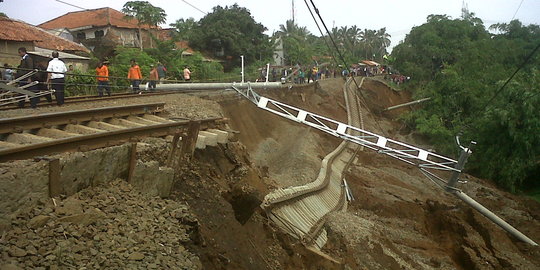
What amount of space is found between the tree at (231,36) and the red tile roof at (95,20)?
20.9ft

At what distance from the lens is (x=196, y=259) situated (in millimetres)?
5281

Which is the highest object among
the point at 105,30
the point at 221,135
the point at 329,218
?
the point at 105,30

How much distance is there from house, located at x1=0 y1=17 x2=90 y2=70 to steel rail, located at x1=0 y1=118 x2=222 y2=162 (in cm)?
1722

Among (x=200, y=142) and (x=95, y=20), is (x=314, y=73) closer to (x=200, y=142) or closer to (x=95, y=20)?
(x=95, y=20)

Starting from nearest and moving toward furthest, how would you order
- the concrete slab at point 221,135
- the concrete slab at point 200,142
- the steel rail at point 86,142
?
the steel rail at point 86,142, the concrete slab at point 200,142, the concrete slab at point 221,135

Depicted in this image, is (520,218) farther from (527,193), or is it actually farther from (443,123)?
(443,123)

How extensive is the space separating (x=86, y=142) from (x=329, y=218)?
8644 millimetres

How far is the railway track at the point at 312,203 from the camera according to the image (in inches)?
417

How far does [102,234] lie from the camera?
4.90 metres

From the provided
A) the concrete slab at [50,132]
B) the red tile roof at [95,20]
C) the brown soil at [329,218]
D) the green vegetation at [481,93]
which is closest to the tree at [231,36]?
the red tile roof at [95,20]

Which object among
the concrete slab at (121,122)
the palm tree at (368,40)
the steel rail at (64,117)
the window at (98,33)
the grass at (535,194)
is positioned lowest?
the grass at (535,194)

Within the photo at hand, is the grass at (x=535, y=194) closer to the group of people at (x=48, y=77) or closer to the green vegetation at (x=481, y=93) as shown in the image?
the green vegetation at (x=481, y=93)

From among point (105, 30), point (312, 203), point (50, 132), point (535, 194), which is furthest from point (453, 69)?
point (50, 132)

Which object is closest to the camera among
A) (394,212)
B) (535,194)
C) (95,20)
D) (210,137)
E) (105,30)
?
→ (210,137)
